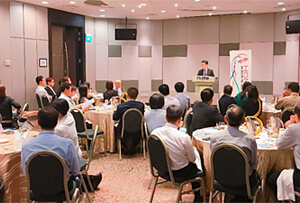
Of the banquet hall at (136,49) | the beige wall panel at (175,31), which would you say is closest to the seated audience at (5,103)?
the banquet hall at (136,49)

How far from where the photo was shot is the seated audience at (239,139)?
347 cm

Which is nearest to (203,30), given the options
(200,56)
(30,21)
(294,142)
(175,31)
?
(200,56)

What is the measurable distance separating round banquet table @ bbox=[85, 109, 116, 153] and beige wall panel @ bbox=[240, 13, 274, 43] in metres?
8.70

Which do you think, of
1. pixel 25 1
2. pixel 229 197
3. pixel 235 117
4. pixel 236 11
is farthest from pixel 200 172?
pixel 236 11

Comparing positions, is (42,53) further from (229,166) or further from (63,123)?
(229,166)

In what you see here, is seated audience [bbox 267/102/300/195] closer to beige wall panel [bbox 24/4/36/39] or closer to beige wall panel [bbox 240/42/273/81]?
beige wall panel [bbox 24/4/36/39]

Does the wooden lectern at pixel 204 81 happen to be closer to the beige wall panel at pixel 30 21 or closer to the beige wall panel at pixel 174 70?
the beige wall panel at pixel 174 70

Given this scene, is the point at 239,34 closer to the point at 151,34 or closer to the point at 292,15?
the point at 292,15

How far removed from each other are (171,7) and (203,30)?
9.86 ft

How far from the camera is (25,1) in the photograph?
35.4 feet

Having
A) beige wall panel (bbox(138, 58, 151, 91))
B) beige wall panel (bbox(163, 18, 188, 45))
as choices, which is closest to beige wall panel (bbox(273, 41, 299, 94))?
beige wall panel (bbox(163, 18, 188, 45))

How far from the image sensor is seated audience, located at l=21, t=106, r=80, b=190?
3.28 meters

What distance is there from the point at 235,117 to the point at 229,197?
47.2 inches

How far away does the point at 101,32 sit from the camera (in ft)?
48.5
